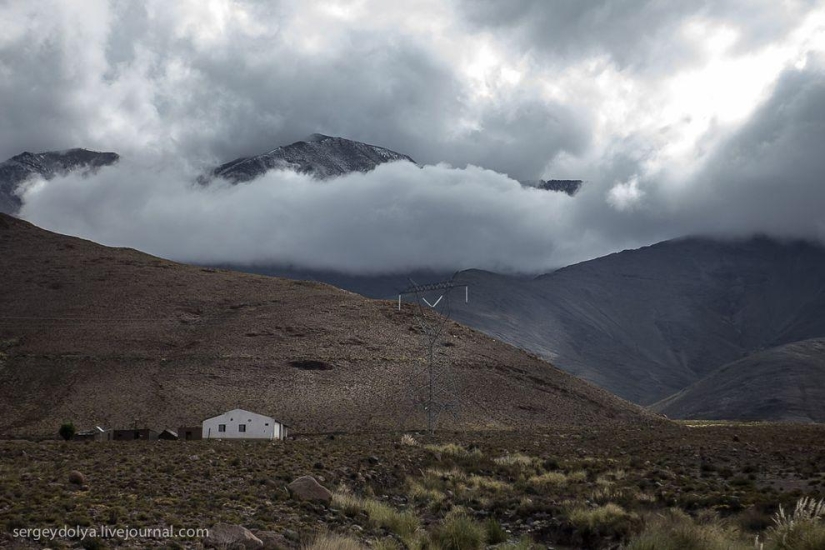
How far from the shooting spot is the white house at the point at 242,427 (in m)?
61.0

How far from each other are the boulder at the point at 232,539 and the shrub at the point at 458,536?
4.37 meters

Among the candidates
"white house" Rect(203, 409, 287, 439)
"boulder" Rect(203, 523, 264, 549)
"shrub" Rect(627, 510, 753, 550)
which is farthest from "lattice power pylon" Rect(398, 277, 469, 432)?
"boulder" Rect(203, 523, 264, 549)

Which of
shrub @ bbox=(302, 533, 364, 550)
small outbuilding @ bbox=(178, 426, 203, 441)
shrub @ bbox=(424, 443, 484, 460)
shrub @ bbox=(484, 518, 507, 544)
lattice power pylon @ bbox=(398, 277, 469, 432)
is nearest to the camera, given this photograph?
shrub @ bbox=(302, 533, 364, 550)

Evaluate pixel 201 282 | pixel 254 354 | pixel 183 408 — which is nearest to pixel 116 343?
pixel 254 354

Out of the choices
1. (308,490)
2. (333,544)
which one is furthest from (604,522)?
(308,490)

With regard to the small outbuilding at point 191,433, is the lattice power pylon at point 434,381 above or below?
above

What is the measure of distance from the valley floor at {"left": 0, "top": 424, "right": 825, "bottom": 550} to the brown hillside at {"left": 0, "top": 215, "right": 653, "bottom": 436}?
32229 millimetres

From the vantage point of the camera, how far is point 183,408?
74750mm

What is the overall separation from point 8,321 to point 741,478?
305 feet

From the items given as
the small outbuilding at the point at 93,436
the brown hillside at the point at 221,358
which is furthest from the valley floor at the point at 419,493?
the brown hillside at the point at 221,358

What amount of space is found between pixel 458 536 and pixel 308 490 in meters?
7.76

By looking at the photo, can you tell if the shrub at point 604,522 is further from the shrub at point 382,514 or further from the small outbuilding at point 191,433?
the small outbuilding at point 191,433

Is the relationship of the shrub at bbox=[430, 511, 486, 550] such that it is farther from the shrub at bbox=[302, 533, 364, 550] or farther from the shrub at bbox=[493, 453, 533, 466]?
the shrub at bbox=[493, 453, 533, 466]

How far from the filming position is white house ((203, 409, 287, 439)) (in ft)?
200
